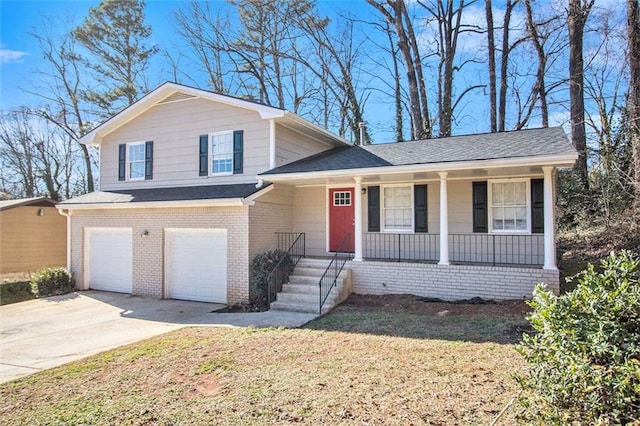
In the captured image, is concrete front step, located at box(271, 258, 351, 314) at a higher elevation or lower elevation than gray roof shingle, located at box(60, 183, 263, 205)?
lower

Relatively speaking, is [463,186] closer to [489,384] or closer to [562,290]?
[562,290]

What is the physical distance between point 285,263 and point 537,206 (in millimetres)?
6861

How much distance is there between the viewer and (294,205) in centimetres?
1277

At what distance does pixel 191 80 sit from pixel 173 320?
780 inches

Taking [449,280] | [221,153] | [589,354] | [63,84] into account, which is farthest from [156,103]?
[63,84]

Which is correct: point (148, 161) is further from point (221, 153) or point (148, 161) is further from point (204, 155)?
point (221, 153)

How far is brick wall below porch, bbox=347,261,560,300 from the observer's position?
893cm

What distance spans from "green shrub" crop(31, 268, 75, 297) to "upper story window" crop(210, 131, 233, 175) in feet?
19.6

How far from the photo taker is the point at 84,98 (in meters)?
22.8

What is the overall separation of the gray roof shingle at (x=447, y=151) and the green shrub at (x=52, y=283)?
7.70 meters

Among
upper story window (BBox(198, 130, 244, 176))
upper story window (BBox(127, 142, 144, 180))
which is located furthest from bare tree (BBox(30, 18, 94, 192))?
upper story window (BBox(198, 130, 244, 176))

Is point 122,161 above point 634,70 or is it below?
below

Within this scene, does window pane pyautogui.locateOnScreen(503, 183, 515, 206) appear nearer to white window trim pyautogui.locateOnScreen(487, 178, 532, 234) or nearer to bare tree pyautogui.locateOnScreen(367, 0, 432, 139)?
white window trim pyautogui.locateOnScreen(487, 178, 532, 234)

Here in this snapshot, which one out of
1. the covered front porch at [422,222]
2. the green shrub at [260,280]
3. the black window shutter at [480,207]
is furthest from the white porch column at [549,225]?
the green shrub at [260,280]
